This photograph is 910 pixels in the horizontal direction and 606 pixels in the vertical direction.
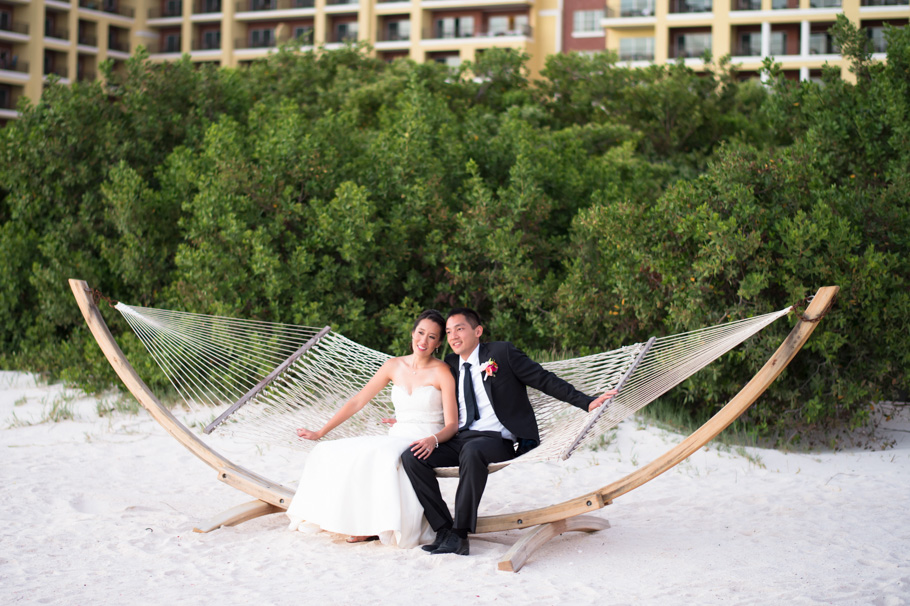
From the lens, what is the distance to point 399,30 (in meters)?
31.4

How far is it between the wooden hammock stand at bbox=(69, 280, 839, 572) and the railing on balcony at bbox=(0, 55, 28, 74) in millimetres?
29490

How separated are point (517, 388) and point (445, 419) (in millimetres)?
299

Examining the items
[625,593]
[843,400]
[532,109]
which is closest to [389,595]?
[625,593]

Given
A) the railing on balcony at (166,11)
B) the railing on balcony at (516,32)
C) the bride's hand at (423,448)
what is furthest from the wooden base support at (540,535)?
the railing on balcony at (166,11)

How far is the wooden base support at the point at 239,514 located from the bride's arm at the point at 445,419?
0.75 metres

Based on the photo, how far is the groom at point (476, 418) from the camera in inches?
124

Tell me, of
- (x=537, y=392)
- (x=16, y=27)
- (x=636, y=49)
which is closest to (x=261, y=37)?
(x=16, y=27)

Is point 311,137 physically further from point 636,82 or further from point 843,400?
point 636,82

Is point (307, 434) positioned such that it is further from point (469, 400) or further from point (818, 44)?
point (818, 44)

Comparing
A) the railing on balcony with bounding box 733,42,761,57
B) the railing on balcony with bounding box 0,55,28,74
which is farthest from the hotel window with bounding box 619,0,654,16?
the railing on balcony with bounding box 0,55,28,74

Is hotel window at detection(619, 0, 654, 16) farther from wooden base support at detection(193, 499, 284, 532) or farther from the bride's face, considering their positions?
wooden base support at detection(193, 499, 284, 532)

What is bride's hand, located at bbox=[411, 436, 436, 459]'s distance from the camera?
3.17 m

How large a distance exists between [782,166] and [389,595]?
3.85 metres

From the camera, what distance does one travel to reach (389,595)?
110 inches
